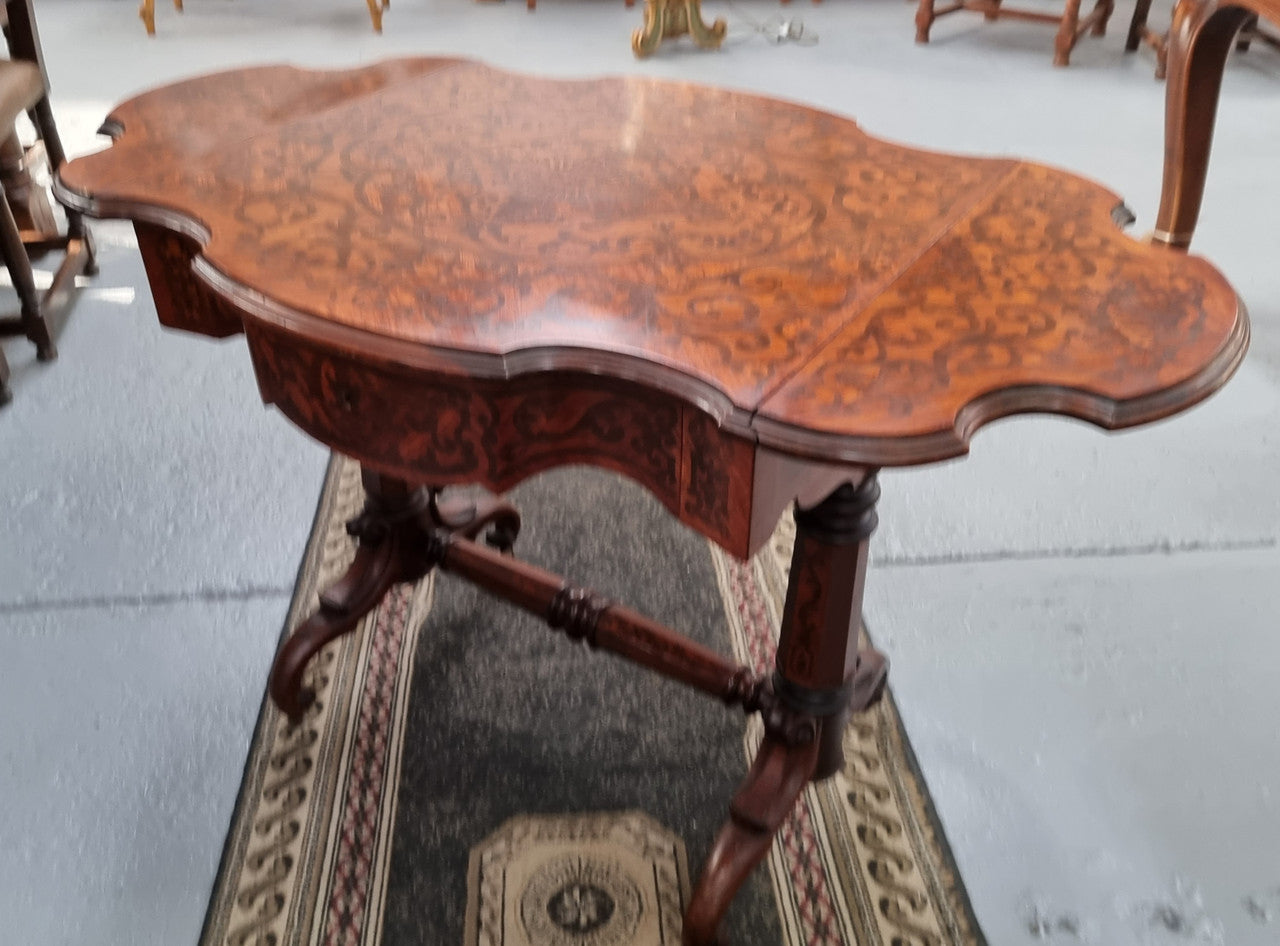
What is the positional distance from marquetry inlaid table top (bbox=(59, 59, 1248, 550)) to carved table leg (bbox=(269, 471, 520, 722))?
422mm

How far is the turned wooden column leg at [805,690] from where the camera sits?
1.15 metres

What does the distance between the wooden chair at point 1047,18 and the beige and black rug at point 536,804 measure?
341 cm

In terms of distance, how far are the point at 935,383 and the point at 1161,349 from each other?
0.69 feet

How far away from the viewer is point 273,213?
1113 mm

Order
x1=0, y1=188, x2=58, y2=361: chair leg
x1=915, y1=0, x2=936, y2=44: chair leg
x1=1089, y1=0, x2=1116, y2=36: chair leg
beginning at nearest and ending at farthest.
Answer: x1=0, y1=188, x2=58, y2=361: chair leg
x1=915, y1=0, x2=936, y2=44: chair leg
x1=1089, y1=0, x2=1116, y2=36: chair leg

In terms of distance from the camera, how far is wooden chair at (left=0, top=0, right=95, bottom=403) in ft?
7.48

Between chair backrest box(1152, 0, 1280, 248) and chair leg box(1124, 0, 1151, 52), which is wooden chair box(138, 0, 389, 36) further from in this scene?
chair backrest box(1152, 0, 1280, 248)

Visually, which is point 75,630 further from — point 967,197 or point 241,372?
point 967,197

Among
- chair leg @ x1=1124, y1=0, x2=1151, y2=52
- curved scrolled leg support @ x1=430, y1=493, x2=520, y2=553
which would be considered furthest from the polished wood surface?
chair leg @ x1=1124, y1=0, x2=1151, y2=52

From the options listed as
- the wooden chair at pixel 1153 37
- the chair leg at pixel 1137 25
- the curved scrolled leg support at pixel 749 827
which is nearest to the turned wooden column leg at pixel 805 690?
the curved scrolled leg support at pixel 749 827

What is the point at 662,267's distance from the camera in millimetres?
1028

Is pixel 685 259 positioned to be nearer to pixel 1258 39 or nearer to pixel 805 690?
pixel 805 690

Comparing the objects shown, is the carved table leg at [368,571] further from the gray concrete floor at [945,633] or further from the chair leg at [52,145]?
the chair leg at [52,145]

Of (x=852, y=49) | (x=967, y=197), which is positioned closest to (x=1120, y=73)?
(x=852, y=49)
